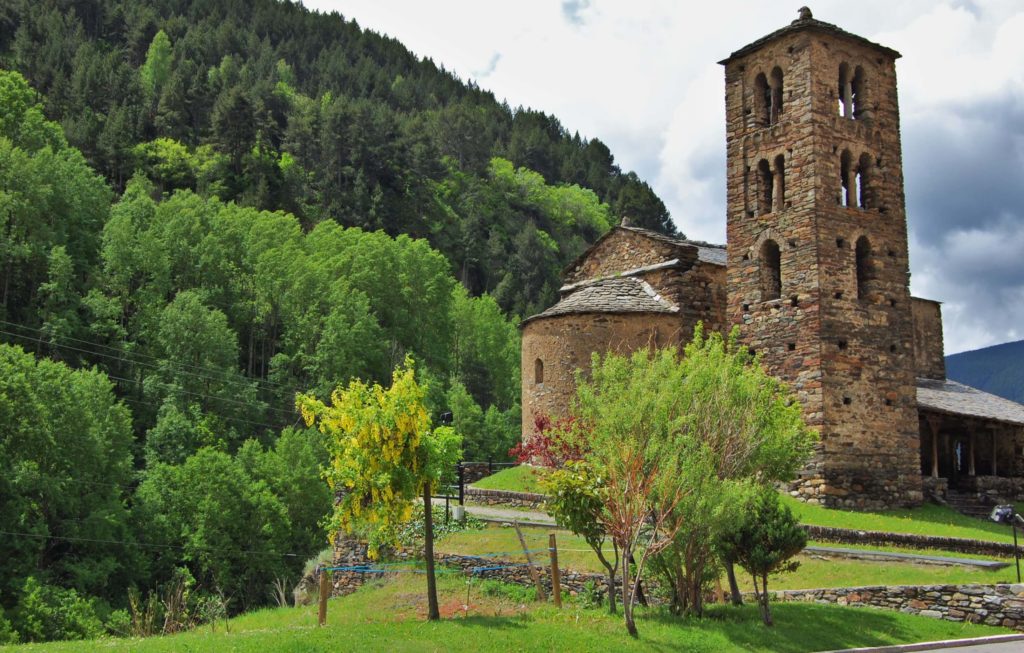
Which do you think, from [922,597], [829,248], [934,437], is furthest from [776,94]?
[922,597]

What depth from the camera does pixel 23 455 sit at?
1348 inches

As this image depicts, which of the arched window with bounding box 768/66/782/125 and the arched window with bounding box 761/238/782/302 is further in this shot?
the arched window with bounding box 768/66/782/125

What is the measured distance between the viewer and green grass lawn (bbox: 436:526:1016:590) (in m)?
19.8

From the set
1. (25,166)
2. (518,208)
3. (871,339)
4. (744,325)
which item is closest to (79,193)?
(25,166)

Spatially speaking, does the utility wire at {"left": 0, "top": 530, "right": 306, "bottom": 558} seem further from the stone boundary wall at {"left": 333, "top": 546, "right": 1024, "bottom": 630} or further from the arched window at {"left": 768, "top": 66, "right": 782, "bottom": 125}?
the arched window at {"left": 768, "top": 66, "right": 782, "bottom": 125}

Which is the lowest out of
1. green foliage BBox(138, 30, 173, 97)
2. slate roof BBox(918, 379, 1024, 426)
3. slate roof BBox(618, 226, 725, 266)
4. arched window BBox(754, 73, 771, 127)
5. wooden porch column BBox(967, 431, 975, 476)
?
wooden porch column BBox(967, 431, 975, 476)

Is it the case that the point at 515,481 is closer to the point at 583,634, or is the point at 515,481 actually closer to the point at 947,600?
the point at 947,600

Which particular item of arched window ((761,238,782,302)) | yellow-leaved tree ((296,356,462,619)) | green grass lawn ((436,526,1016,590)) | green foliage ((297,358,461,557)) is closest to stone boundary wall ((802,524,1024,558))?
green grass lawn ((436,526,1016,590))

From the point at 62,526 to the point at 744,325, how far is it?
2573cm

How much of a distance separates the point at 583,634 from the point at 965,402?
2626cm

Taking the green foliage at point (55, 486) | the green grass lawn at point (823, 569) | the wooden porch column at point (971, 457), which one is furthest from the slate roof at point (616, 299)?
the green foliage at point (55, 486)

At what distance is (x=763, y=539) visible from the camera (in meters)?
16.6

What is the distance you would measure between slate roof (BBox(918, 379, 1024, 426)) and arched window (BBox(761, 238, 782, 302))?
685 cm

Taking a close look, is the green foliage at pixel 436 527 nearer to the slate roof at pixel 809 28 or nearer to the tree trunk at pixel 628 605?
the tree trunk at pixel 628 605
